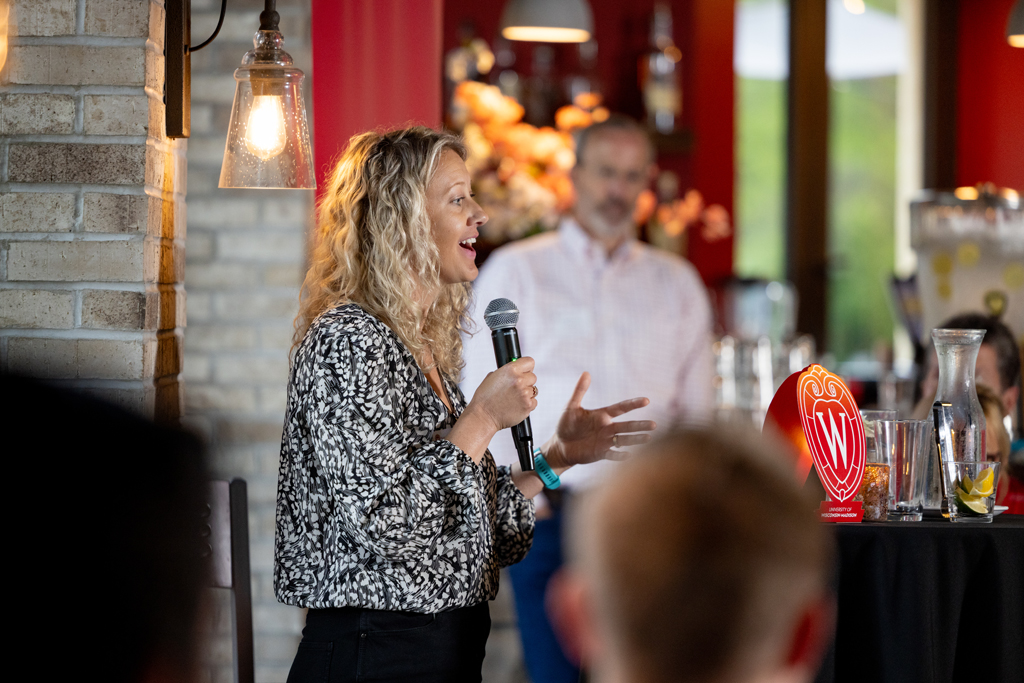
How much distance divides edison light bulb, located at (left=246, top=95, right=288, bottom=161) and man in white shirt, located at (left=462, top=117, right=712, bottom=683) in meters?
1.09

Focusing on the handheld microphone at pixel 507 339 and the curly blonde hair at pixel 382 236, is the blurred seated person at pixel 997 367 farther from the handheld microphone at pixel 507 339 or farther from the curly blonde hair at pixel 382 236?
the curly blonde hair at pixel 382 236

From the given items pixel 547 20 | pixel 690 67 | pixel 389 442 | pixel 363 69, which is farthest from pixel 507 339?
pixel 690 67

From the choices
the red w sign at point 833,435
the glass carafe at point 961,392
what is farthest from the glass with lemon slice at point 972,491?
the red w sign at point 833,435

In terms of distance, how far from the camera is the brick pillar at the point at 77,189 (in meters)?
1.61

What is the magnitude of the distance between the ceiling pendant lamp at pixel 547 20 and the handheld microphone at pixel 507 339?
235cm

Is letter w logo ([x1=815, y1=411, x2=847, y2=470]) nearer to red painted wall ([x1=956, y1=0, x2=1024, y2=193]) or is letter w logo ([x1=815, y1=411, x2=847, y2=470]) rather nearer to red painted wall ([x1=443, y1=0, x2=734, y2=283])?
red painted wall ([x1=443, y1=0, x2=734, y2=283])

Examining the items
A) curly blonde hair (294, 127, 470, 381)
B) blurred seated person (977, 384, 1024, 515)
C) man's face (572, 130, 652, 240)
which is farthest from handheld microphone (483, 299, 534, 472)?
man's face (572, 130, 652, 240)

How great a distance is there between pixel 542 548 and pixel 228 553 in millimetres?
877

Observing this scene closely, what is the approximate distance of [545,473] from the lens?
1766 mm

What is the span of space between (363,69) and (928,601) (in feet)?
4.68

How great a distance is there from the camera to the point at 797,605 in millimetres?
639

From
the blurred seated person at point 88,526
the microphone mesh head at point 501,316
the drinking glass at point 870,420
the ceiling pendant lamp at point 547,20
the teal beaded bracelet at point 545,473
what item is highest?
the ceiling pendant lamp at point 547,20

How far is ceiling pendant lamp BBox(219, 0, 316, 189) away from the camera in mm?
1664

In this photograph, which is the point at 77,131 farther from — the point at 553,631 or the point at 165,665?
the point at 553,631
